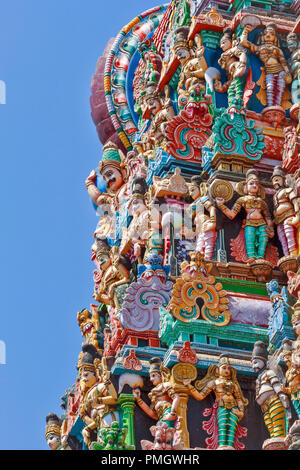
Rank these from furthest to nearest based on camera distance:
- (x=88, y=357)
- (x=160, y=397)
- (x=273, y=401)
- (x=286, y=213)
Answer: (x=88, y=357), (x=286, y=213), (x=160, y=397), (x=273, y=401)

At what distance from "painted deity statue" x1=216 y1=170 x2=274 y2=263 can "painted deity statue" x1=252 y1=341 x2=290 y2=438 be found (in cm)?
362

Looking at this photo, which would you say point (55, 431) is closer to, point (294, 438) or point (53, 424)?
point (53, 424)

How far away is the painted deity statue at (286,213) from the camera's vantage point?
2616cm

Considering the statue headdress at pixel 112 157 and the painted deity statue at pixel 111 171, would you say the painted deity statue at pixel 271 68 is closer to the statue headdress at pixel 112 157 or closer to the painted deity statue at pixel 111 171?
the painted deity statue at pixel 111 171

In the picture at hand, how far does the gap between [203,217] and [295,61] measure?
3.84 metres

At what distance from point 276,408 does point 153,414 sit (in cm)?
296

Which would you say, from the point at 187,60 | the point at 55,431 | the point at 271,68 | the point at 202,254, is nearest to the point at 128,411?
the point at 202,254

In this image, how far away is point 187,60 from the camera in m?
30.4

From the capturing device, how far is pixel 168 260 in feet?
90.9

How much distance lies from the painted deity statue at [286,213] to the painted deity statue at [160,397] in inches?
119

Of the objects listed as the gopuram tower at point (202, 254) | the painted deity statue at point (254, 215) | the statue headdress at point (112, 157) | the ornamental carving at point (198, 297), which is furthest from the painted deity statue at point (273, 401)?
the statue headdress at point (112, 157)
